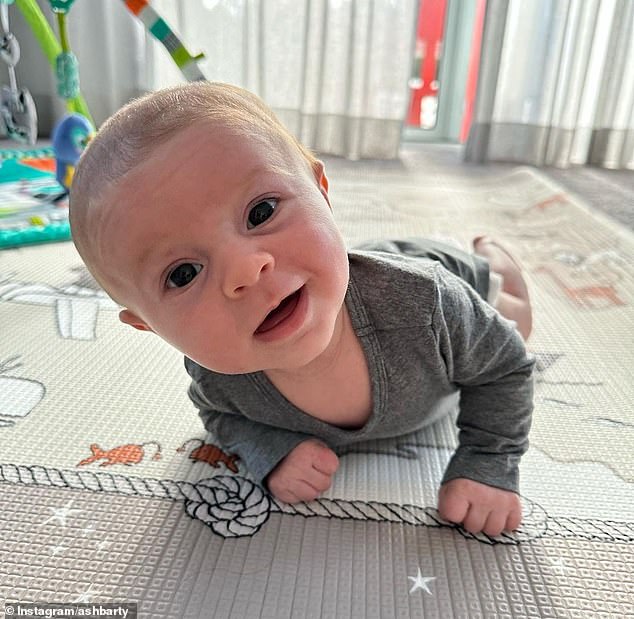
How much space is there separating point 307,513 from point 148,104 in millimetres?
329

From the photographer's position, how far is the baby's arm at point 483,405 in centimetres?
50

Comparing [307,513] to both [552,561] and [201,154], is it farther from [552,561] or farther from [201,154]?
[201,154]

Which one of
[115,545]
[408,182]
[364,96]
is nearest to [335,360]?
[115,545]

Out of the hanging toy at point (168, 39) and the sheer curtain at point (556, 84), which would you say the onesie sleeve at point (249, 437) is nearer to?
the hanging toy at point (168, 39)

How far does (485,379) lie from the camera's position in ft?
1.87

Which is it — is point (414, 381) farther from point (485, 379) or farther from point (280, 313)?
point (280, 313)

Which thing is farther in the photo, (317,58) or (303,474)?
(317,58)

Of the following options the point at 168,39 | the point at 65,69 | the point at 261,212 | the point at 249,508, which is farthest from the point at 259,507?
the point at 65,69

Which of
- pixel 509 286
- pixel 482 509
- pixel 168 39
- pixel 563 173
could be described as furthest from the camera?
pixel 563 173

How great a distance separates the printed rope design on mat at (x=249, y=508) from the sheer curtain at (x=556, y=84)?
175 centimetres

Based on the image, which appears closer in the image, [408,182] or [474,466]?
[474,466]

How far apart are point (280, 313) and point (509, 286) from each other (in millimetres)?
500

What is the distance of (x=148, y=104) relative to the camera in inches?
17.4

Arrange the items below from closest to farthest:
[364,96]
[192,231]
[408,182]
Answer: [192,231] → [408,182] → [364,96]
